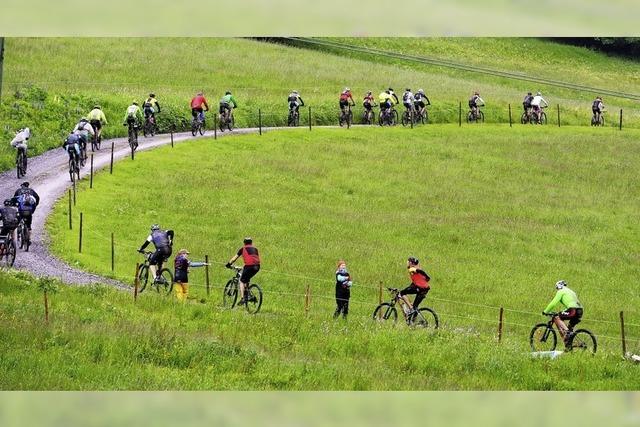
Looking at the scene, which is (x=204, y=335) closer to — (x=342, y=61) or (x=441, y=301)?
(x=441, y=301)

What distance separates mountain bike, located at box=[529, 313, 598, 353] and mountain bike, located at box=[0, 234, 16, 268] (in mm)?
13860

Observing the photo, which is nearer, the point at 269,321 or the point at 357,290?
the point at 269,321

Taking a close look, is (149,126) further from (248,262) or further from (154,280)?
(248,262)

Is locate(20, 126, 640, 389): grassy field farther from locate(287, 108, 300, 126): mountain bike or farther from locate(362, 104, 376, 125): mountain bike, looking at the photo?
locate(287, 108, 300, 126): mountain bike

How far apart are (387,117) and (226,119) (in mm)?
11081

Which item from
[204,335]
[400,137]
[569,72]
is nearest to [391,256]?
[204,335]

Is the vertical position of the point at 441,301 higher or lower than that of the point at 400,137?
lower

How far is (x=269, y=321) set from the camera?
24.8 metres

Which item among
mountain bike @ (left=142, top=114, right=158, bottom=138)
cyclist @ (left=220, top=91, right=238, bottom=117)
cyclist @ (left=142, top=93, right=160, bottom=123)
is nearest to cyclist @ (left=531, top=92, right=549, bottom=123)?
cyclist @ (left=220, top=91, right=238, bottom=117)

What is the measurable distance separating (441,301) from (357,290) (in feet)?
8.24

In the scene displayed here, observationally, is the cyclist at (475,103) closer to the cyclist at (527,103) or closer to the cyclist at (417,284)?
the cyclist at (527,103)

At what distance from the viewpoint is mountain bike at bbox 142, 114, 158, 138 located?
177 ft

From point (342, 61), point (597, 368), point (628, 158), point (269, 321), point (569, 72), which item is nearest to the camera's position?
point (597, 368)

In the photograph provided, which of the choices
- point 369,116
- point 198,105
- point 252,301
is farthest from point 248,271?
point 369,116
